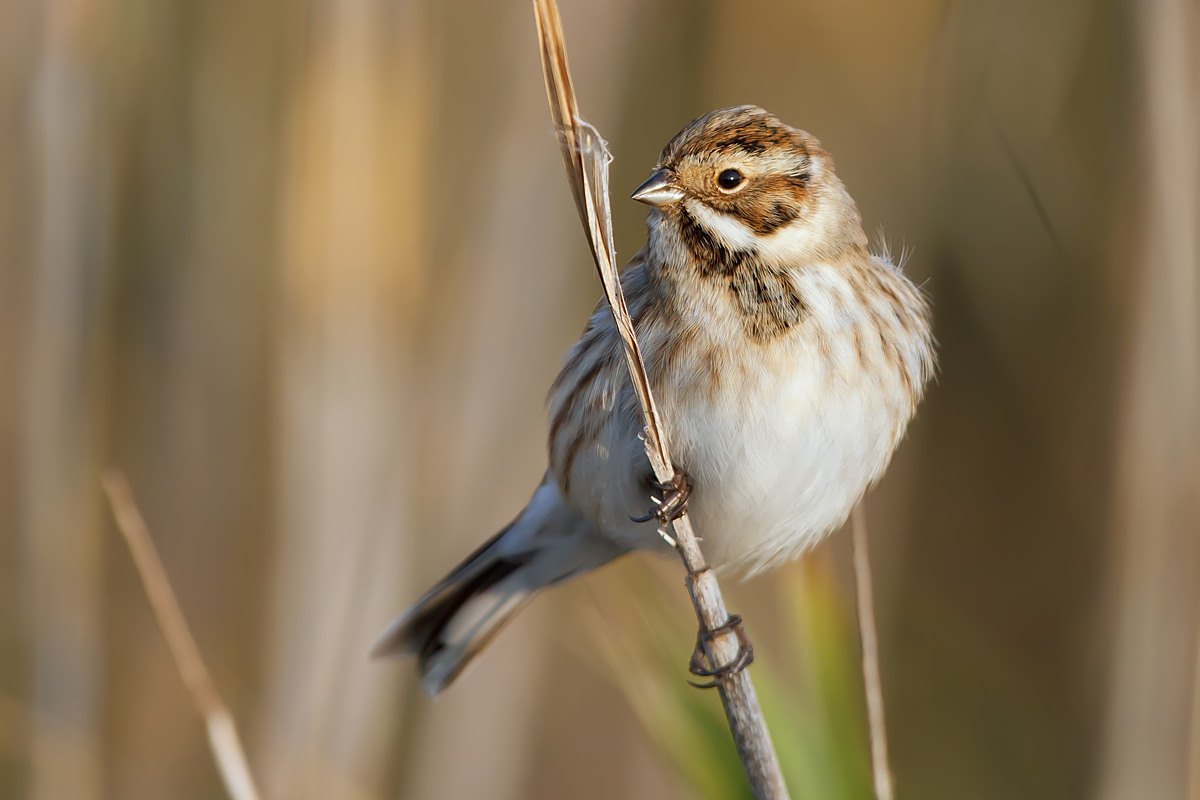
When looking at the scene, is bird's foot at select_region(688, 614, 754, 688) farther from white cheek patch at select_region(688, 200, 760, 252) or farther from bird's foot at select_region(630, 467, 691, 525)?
white cheek patch at select_region(688, 200, 760, 252)

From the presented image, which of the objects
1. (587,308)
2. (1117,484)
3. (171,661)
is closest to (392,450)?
(587,308)

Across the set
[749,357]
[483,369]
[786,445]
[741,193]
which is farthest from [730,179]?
[483,369]

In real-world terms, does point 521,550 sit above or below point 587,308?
below

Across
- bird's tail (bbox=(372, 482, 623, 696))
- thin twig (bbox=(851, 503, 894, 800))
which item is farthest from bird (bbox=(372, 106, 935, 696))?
thin twig (bbox=(851, 503, 894, 800))

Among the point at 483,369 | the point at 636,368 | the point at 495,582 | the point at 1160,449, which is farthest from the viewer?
the point at 483,369

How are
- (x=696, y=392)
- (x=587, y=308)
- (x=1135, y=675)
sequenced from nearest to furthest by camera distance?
1. (x=696, y=392)
2. (x=1135, y=675)
3. (x=587, y=308)

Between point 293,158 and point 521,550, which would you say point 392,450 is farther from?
point 293,158

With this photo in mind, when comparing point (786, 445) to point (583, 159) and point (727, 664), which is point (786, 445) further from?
point (583, 159)
